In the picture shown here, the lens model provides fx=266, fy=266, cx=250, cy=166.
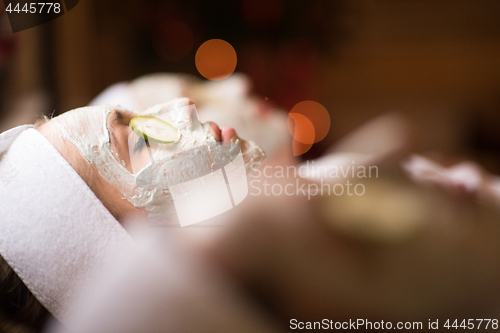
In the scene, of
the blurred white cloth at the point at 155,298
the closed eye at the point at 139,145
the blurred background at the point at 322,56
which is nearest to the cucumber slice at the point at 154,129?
the closed eye at the point at 139,145

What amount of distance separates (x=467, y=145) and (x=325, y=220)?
594 mm

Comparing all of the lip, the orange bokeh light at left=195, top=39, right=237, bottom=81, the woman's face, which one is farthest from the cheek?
the orange bokeh light at left=195, top=39, right=237, bottom=81

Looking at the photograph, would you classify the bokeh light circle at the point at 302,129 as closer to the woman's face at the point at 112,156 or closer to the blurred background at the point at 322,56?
the blurred background at the point at 322,56

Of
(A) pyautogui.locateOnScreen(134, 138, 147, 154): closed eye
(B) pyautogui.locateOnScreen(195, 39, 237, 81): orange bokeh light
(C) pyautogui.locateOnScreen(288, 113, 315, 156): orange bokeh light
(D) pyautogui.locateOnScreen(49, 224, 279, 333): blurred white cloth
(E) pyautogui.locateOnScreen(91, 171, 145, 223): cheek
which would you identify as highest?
(B) pyautogui.locateOnScreen(195, 39, 237, 81): orange bokeh light

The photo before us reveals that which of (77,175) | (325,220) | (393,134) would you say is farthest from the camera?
(393,134)

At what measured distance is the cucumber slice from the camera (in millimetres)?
375

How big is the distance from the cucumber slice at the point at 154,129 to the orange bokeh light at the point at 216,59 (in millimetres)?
327

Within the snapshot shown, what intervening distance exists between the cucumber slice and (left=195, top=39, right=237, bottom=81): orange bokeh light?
0.33 metres

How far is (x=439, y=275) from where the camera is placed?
0.42m

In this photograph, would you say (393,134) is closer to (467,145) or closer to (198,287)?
(467,145)

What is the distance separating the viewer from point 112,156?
0.35 m

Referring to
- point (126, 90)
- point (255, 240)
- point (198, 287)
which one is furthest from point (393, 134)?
point (126, 90)

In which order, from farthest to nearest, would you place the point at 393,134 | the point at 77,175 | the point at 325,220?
1. the point at 393,134
2. the point at 325,220
3. the point at 77,175

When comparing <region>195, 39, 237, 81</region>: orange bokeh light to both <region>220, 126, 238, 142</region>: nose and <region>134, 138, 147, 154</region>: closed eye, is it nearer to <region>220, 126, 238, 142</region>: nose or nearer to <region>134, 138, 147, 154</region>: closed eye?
<region>220, 126, 238, 142</region>: nose
